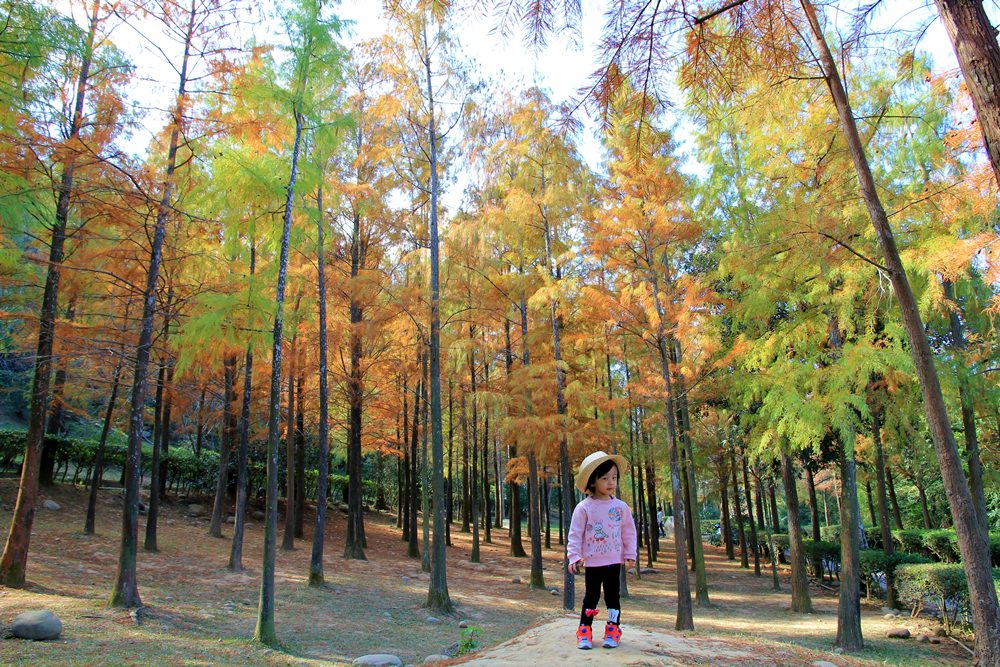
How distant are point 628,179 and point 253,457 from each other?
710 inches

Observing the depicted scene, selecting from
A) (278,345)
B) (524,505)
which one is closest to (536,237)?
(278,345)

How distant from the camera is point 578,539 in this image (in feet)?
15.0

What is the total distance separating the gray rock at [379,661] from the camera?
6832mm

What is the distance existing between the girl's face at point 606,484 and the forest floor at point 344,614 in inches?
43.7

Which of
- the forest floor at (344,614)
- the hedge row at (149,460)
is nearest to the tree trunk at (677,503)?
the forest floor at (344,614)

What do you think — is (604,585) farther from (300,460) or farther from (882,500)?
(300,460)

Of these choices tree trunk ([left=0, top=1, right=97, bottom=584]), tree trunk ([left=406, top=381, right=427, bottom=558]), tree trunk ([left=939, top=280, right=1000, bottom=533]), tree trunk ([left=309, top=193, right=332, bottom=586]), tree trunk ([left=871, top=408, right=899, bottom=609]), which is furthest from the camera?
tree trunk ([left=406, top=381, right=427, bottom=558])

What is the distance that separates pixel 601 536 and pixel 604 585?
0.36 meters

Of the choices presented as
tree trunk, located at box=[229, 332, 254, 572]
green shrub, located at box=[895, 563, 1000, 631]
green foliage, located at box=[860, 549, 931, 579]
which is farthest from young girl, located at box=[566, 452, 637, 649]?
green foliage, located at box=[860, 549, 931, 579]

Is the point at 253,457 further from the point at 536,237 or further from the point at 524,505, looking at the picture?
the point at 524,505

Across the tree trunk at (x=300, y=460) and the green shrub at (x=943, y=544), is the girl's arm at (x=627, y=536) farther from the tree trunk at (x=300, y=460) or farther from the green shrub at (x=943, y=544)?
the green shrub at (x=943, y=544)

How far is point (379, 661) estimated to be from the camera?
6934mm

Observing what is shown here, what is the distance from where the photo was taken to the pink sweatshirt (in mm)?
4500

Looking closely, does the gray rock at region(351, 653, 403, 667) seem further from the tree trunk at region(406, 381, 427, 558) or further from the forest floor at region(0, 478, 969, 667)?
the tree trunk at region(406, 381, 427, 558)
